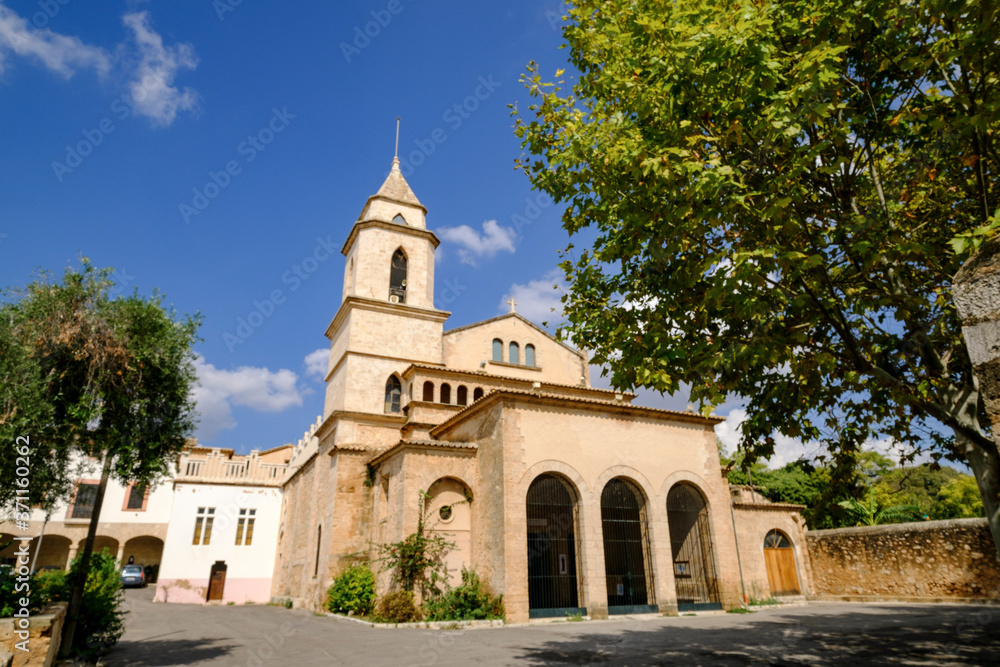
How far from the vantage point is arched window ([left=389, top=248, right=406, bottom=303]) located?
24.9 meters

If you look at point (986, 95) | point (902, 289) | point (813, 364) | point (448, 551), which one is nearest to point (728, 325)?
point (813, 364)

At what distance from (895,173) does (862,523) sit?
23.6m

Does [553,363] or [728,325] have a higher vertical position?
[553,363]

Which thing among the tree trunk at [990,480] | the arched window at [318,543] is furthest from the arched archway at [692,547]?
the tree trunk at [990,480]

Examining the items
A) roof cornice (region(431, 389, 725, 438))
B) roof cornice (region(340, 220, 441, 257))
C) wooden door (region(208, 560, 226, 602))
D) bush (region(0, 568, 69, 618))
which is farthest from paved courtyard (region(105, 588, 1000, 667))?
roof cornice (region(340, 220, 441, 257))

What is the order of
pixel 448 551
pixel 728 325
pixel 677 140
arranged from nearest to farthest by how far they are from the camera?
pixel 677 140 → pixel 728 325 → pixel 448 551

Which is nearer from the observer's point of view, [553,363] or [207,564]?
[553,363]

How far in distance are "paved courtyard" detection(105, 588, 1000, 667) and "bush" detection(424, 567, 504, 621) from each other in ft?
3.88

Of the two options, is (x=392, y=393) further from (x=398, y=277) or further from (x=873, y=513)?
(x=873, y=513)

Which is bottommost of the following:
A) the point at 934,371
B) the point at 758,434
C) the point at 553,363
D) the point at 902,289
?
the point at 758,434

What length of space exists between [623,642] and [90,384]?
10.4 meters

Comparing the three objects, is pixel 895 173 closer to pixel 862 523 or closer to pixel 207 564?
pixel 862 523

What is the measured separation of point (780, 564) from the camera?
21.1m

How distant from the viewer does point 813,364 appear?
21.1ft
